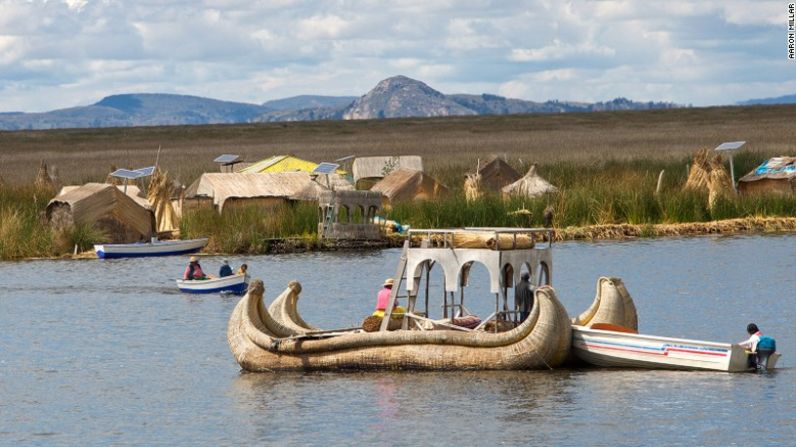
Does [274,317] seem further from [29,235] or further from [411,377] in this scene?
[29,235]

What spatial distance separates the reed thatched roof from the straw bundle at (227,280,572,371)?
41.4m

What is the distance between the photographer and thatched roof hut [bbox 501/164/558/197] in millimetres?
58375

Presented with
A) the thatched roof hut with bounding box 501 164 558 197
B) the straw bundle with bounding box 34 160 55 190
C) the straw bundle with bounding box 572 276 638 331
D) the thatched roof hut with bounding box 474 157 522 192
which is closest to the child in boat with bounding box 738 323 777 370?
the straw bundle with bounding box 572 276 638 331

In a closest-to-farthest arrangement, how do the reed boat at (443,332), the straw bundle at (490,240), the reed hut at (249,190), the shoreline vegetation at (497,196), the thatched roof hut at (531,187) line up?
the reed boat at (443,332)
the straw bundle at (490,240)
the shoreline vegetation at (497,196)
the reed hut at (249,190)
the thatched roof hut at (531,187)

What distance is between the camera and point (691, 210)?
187 ft

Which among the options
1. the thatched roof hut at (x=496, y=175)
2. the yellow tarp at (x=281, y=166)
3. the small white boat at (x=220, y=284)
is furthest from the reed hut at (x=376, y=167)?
the small white boat at (x=220, y=284)

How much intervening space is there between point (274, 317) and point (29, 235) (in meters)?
25.8

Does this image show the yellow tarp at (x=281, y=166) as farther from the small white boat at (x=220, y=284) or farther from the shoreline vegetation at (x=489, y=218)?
the small white boat at (x=220, y=284)

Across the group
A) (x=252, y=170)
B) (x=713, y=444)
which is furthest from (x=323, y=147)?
(x=713, y=444)

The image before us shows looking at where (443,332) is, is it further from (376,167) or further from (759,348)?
(376,167)

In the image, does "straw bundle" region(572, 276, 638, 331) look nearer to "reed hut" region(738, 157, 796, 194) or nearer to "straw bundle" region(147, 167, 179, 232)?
"straw bundle" region(147, 167, 179, 232)

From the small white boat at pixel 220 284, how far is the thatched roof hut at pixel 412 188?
64.7 feet

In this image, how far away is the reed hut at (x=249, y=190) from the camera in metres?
57.6

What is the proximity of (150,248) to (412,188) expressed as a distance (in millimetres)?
12828
